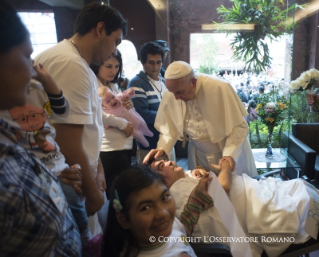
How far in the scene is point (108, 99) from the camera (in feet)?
8.49

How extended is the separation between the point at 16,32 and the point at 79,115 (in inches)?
23.0

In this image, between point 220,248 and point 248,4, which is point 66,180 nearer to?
point 220,248

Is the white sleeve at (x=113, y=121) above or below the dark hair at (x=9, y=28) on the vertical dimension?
below

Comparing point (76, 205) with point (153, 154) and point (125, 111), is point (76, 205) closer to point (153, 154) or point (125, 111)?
point (153, 154)

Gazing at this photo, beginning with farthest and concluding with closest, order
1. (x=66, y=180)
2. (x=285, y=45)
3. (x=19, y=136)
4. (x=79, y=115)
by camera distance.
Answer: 1. (x=285, y=45)
2. (x=79, y=115)
3. (x=66, y=180)
4. (x=19, y=136)

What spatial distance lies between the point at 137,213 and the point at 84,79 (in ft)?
2.43

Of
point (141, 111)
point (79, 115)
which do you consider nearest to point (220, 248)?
point (79, 115)

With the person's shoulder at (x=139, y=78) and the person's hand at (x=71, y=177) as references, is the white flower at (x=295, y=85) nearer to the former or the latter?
the person's shoulder at (x=139, y=78)

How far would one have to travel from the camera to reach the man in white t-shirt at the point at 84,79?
1.29m

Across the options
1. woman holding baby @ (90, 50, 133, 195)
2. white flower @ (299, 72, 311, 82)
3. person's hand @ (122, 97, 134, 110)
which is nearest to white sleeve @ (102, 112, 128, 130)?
woman holding baby @ (90, 50, 133, 195)

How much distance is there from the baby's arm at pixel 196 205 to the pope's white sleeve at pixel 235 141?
62 centimetres

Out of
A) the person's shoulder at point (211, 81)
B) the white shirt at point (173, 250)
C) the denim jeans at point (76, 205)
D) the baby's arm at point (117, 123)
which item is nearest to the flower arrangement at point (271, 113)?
the person's shoulder at point (211, 81)

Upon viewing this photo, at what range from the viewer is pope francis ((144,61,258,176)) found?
2234 mm

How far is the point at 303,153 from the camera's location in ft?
10.8
